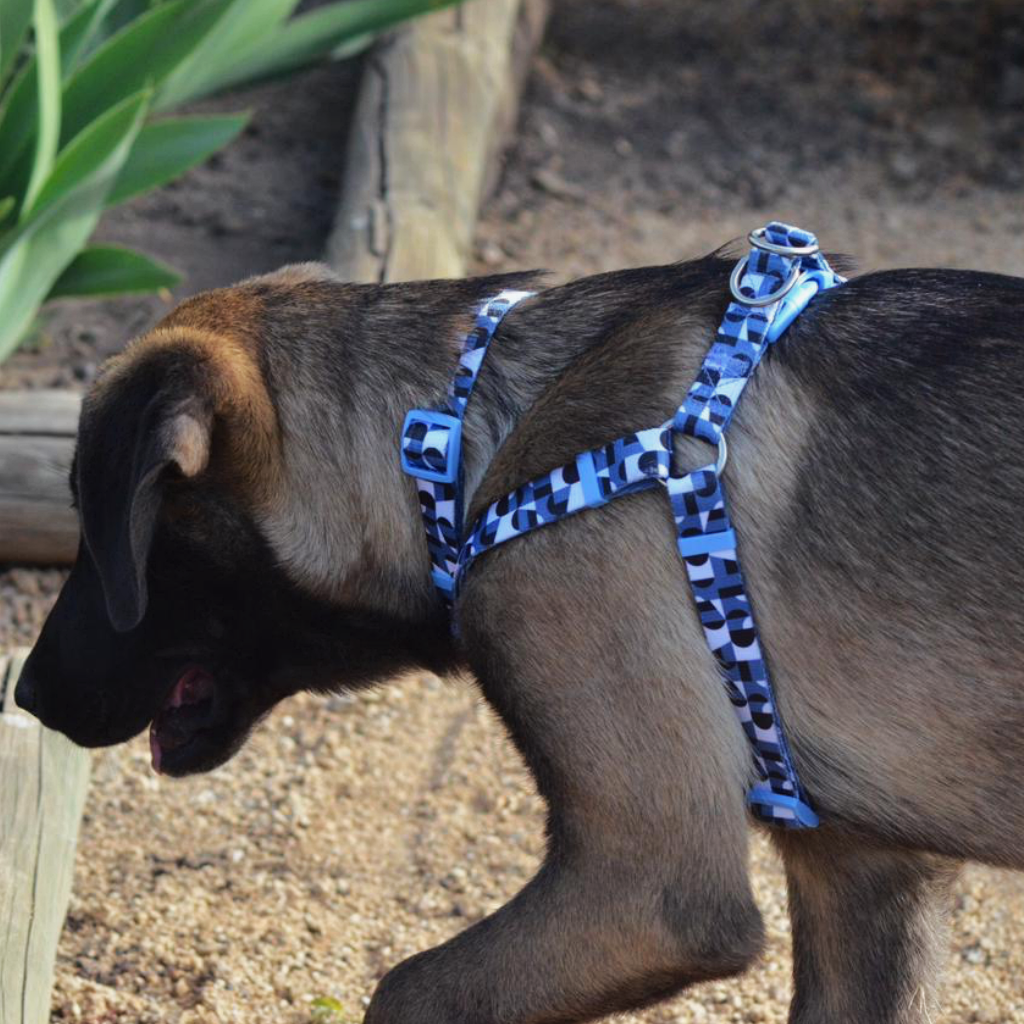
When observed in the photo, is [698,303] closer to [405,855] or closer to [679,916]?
[679,916]

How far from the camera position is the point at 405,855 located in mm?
3928

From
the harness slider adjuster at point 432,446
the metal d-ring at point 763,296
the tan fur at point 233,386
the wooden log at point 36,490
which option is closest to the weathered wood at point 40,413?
the wooden log at point 36,490

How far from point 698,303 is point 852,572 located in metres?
0.55

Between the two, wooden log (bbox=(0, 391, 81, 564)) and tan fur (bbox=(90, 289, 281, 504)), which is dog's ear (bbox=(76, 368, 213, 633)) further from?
wooden log (bbox=(0, 391, 81, 564))

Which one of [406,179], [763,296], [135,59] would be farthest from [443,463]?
[406,179]

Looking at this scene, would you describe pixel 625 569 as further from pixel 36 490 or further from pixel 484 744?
pixel 36 490

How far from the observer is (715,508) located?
256cm

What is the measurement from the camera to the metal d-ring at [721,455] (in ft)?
8.41

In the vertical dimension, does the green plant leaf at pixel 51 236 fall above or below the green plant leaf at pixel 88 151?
below

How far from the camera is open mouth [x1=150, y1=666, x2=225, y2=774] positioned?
310 centimetres

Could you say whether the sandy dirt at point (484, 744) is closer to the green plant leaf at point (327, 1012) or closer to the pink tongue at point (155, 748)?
the green plant leaf at point (327, 1012)

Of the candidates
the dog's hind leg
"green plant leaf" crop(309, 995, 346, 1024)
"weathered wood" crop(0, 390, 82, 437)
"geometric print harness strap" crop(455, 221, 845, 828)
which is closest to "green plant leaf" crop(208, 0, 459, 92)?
"weathered wood" crop(0, 390, 82, 437)

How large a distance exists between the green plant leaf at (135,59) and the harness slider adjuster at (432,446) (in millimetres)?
2203

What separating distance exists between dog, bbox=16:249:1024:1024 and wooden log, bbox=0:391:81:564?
1622 millimetres
